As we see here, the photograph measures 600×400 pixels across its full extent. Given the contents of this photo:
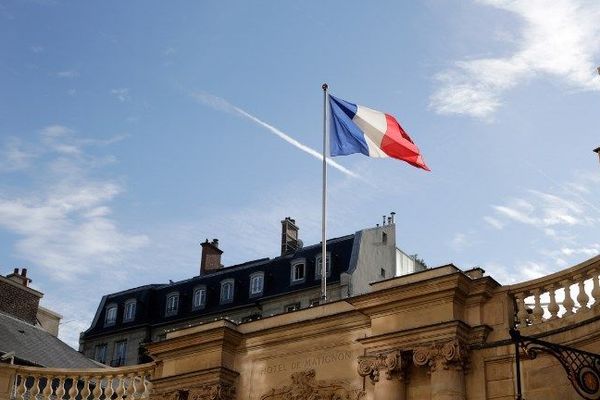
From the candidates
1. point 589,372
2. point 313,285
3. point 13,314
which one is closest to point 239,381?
point 589,372

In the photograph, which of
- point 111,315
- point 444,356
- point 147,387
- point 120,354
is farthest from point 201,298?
point 444,356

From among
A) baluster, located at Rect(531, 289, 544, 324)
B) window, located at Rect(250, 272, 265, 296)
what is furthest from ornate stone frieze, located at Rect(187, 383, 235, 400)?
window, located at Rect(250, 272, 265, 296)

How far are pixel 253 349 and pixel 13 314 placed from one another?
14844mm

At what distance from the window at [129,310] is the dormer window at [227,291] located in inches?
235

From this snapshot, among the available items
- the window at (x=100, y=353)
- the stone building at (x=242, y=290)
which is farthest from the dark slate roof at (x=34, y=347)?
the window at (x=100, y=353)

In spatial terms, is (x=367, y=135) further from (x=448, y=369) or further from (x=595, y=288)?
(x=595, y=288)

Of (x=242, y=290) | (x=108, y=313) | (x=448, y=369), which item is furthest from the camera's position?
(x=108, y=313)

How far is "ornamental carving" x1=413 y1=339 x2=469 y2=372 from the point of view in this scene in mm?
13391

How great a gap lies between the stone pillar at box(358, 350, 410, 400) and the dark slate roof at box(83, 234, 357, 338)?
24884 mm

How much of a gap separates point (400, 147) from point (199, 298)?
27.9 meters

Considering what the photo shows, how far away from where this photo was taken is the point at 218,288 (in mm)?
44281

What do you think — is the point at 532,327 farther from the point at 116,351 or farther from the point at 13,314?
the point at 116,351

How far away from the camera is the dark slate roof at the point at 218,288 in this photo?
4053 centimetres

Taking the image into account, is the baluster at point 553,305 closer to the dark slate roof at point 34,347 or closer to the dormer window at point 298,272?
the dark slate roof at point 34,347
